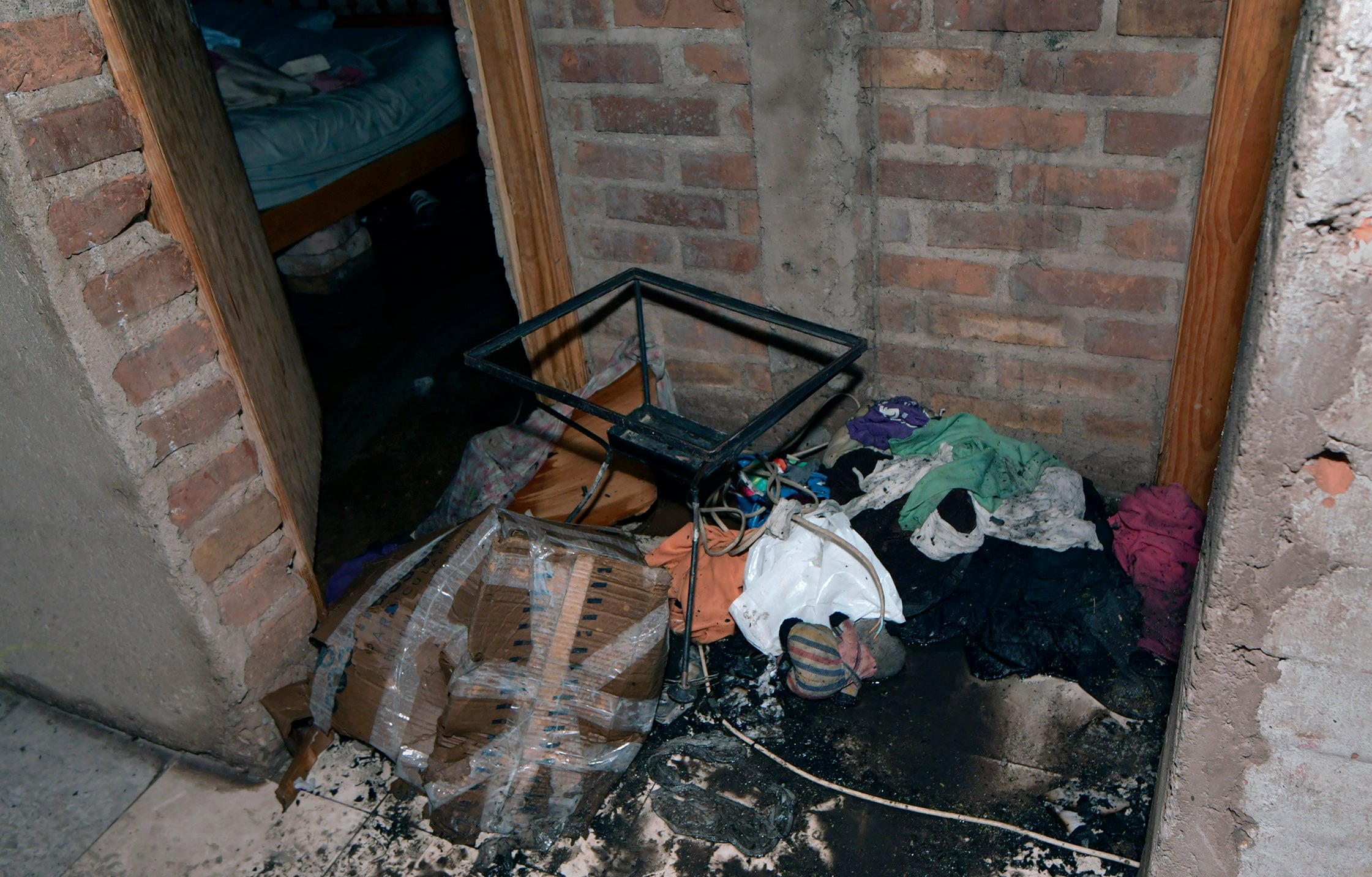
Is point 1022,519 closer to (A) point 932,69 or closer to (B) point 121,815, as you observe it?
(A) point 932,69

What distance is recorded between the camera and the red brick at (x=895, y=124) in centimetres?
250

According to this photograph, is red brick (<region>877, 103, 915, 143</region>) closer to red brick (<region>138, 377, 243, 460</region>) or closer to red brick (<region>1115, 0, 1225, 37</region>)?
red brick (<region>1115, 0, 1225, 37</region>)

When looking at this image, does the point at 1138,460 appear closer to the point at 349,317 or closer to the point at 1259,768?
the point at 1259,768

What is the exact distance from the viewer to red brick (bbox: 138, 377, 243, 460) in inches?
82.3

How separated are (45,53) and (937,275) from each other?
6.83 feet

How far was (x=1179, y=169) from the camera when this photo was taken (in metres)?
2.31

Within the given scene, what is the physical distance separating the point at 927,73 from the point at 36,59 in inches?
74.6

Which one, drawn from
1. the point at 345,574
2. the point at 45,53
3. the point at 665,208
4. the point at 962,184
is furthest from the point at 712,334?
the point at 45,53

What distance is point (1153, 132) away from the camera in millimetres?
2285

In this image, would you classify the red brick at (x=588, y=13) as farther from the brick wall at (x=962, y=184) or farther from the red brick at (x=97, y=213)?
the red brick at (x=97, y=213)

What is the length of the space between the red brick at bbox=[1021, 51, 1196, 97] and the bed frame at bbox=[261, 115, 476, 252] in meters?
3.53

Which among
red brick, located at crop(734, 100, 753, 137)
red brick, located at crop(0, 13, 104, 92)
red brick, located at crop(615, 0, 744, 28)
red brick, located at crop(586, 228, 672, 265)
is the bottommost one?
red brick, located at crop(586, 228, 672, 265)

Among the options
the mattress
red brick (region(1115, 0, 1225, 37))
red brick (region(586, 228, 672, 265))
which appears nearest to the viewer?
red brick (region(1115, 0, 1225, 37))

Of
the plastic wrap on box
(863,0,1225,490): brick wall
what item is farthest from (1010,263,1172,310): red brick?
the plastic wrap on box
